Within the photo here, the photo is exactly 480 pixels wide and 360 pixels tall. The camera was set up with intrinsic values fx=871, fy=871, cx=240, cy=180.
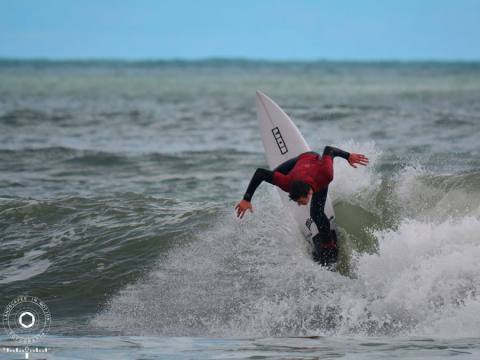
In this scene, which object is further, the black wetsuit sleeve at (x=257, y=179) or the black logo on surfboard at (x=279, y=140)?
the black logo on surfboard at (x=279, y=140)

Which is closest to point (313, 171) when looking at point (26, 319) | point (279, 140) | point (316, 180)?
point (316, 180)

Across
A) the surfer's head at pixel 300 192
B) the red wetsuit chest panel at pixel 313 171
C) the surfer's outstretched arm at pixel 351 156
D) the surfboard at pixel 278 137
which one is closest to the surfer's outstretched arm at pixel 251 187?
the red wetsuit chest panel at pixel 313 171

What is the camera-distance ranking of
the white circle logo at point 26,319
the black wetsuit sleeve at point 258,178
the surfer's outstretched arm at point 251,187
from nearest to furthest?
the white circle logo at point 26,319 → the surfer's outstretched arm at point 251,187 → the black wetsuit sleeve at point 258,178

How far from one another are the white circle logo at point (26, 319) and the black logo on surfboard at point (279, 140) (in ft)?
11.1

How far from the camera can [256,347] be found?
22.6 ft

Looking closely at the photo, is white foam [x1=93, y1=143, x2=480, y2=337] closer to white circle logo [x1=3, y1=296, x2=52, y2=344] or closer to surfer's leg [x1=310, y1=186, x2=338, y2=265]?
surfer's leg [x1=310, y1=186, x2=338, y2=265]

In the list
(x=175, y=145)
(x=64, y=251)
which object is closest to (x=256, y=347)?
(x=64, y=251)

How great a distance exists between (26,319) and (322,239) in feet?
10.3

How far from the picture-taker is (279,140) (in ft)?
34.4

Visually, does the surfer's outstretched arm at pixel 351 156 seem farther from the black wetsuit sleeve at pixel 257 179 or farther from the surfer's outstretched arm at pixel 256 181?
the black wetsuit sleeve at pixel 257 179

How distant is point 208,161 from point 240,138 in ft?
15.4

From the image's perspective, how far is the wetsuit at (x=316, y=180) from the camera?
8.22m

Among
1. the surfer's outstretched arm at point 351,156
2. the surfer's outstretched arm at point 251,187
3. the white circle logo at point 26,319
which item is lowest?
the white circle logo at point 26,319

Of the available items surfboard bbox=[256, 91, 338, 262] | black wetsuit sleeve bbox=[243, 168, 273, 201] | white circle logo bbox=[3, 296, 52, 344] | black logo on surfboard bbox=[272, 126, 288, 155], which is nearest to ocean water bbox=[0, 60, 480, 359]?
white circle logo bbox=[3, 296, 52, 344]
